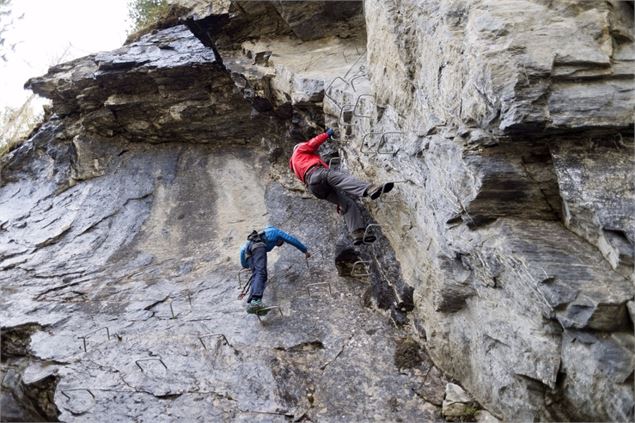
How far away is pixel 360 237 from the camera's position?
861cm

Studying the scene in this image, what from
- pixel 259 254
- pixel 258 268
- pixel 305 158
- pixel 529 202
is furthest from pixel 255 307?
pixel 529 202

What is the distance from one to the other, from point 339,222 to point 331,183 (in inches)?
70.4

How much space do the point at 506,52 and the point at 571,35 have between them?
28.6 inches

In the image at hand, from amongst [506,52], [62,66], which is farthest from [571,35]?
[62,66]

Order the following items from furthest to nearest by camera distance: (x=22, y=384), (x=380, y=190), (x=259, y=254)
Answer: (x=259, y=254) < (x=380, y=190) < (x=22, y=384)

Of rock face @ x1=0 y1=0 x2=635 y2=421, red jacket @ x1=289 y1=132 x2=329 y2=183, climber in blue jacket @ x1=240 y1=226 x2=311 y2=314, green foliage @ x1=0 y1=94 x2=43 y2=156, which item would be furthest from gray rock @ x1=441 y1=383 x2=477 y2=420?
green foliage @ x1=0 y1=94 x2=43 y2=156

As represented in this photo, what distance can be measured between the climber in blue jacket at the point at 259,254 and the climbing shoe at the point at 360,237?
3.26ft

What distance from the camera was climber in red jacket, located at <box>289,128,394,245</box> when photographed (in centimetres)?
839

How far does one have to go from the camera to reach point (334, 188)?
879cm

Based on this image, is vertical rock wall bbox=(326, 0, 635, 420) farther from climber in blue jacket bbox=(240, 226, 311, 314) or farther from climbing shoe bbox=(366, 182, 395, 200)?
climber in blue jacket bbox=(240, 226, 311, 314)

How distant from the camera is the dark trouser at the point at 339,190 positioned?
837cm

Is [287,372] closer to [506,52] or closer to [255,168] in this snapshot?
[506,52]

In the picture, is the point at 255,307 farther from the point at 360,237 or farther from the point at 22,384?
the point at 22,384

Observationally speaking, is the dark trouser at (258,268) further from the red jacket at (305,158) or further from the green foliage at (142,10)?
the green foliage at (142,10)
